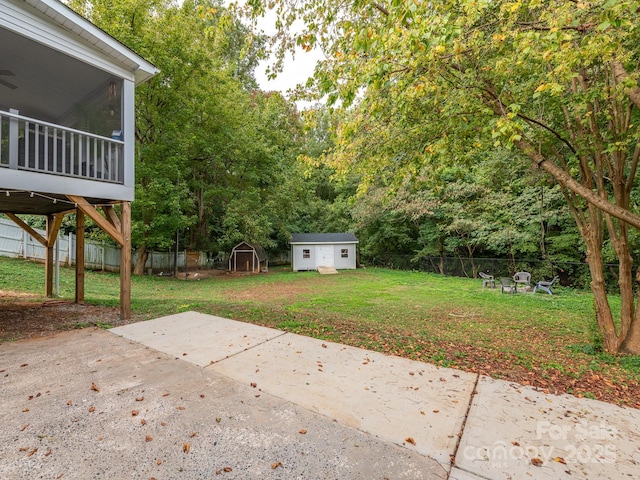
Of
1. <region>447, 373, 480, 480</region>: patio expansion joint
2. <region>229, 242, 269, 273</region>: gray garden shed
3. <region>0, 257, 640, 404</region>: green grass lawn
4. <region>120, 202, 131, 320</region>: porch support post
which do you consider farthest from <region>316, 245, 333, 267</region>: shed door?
<region>447, 373, 480, 480</region>: patio expansion joint

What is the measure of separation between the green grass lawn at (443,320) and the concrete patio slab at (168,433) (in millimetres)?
2034

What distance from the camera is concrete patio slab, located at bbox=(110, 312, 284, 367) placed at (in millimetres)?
3901

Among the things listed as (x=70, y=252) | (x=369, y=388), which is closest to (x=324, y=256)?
(x=70, y=252)

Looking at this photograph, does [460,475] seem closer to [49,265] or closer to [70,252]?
[49,265]

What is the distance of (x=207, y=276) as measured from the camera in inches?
678

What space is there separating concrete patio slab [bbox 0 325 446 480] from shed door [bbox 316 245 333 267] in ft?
58.1

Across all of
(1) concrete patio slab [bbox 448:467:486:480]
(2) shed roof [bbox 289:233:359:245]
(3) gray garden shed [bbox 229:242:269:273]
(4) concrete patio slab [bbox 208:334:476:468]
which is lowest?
(1) concrete patio slab [bbox 448:467:486:480]

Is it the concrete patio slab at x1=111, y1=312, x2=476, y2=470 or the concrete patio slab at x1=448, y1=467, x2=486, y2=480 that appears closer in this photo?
the concrete patio slab at x1=448, y1=467, x2=486, y2=480

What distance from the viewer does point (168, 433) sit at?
7.47ft

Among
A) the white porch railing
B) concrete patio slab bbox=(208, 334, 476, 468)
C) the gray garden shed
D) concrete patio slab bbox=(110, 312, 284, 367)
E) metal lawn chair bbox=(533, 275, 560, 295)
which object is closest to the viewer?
concrete patio slab bbox=(208, 334, 476, 468)

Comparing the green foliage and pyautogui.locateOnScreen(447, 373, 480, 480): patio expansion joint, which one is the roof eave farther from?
pyautogui.locateOnScreen(447, 373, 480, 480): patio expansion joint

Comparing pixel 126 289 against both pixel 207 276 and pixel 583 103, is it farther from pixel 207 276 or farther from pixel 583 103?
pixel 207 276

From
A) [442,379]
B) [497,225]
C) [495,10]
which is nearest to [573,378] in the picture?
[442,379]

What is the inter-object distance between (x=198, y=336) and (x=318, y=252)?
1662 centimetres
